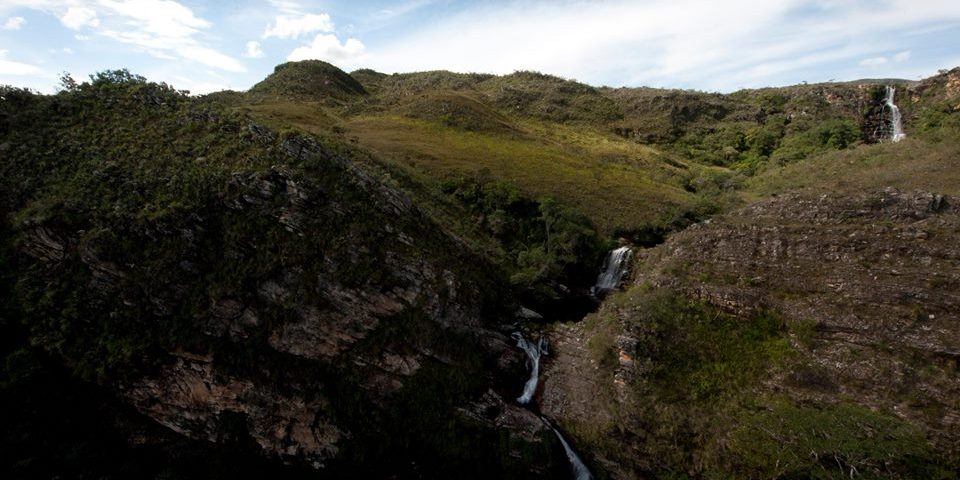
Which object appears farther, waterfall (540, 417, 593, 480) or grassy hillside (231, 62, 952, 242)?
grassy hillside (231, 62, 952, 242)

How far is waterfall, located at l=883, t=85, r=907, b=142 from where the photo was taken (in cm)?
6006

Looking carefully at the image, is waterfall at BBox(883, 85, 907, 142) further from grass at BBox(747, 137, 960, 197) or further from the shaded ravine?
the shaded ravine

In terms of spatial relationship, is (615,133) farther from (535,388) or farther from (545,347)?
(535,388)

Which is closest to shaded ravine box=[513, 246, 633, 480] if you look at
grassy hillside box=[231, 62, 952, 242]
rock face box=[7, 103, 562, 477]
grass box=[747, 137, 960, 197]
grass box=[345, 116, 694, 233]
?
rock face box=[7, 103, 562, 477]

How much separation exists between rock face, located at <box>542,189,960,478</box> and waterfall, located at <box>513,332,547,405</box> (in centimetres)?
67

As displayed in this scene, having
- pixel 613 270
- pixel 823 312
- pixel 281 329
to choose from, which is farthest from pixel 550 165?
pixel 281 329

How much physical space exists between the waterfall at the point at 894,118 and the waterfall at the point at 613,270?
47.3 m

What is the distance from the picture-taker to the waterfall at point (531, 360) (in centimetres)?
2345

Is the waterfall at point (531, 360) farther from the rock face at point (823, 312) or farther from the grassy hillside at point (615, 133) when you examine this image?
the grassy hillside at point (615, 133)

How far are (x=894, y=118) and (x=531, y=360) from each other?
240 ft

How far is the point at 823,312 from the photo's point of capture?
67.3 ft

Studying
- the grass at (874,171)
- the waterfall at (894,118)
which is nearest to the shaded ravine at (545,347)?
the grass at (874,171)

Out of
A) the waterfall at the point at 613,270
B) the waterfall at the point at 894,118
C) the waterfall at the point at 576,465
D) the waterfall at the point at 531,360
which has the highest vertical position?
the waterfall at the point at 894,118

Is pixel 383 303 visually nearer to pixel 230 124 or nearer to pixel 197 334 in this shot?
pixel 197 334
